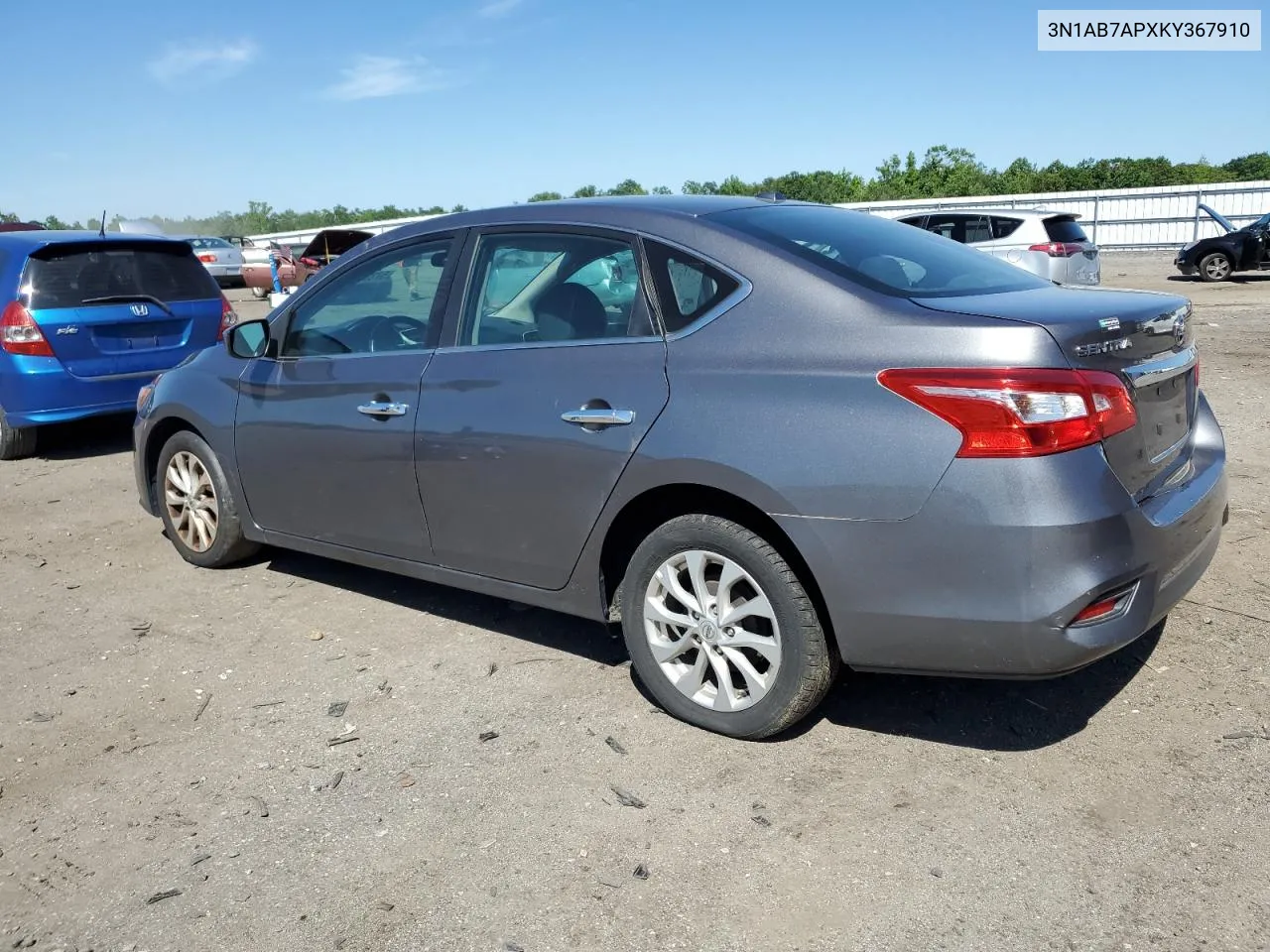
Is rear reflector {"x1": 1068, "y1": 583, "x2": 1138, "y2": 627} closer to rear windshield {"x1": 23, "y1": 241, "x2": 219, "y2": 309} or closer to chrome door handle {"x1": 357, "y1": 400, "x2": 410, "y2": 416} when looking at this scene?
chrome door handle {"x1": 357, "y1": 400, "x2": 410, "y2": 416}

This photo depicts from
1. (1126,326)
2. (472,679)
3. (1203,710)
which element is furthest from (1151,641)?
(472,679)

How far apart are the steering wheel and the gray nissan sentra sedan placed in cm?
1

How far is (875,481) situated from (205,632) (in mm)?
3180

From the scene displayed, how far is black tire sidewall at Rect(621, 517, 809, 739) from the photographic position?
10.9 feet

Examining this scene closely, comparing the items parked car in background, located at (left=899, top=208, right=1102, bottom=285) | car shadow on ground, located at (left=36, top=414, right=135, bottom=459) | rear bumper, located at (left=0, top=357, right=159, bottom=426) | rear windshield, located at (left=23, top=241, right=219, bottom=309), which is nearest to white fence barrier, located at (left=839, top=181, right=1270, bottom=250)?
parked car in background, located at (left=899, top=208, right=1102, bottom=285)

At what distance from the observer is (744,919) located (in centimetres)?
269

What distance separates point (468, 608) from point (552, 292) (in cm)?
166

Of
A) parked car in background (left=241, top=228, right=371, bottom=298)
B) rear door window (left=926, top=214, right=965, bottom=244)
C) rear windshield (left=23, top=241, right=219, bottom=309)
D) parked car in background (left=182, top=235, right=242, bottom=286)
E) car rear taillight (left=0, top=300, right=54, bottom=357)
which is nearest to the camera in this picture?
car rear taillight (left=0, top=300, right=54, bottom=357)

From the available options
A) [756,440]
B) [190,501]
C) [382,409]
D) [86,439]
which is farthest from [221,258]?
[756,440]

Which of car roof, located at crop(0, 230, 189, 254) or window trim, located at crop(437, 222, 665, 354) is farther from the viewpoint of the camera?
car roof, located at crop(0, 230, 189, 254)

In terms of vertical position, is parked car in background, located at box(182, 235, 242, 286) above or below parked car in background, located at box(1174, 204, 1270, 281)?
above

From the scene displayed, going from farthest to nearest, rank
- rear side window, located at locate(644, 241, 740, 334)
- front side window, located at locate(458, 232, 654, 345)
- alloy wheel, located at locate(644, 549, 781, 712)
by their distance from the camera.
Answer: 1. front side window, located at locate(458, 232, 654, 345)
2. rear side window, located at locate(644, 241, 740, 334)
3. alloy wheel, located at locate(644, 549, 781, 712)

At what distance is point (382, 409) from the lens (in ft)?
14.2

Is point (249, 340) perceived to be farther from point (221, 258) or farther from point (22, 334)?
point (221, 258)
